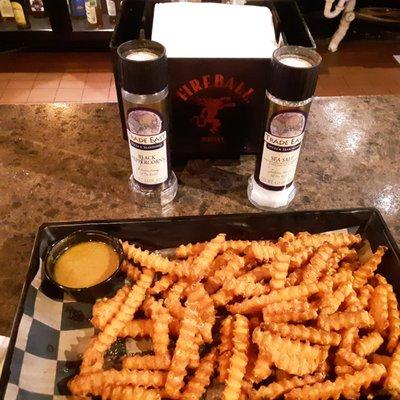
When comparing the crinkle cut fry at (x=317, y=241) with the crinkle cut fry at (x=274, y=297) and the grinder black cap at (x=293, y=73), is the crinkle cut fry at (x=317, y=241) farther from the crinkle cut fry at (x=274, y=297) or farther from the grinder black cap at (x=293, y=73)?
the grinder black cap at (x=293, y=73)

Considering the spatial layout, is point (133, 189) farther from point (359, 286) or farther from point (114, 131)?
point (359, 286)

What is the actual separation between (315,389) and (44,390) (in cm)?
67

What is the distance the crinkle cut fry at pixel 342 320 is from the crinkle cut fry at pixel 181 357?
33cm

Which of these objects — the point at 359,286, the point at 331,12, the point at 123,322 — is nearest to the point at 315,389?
the point at 359,286

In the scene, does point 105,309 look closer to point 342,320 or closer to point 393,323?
point 342,320

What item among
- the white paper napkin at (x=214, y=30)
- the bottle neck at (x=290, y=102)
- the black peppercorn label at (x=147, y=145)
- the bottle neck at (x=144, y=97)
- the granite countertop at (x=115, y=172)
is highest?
the white paper napkin at (x=214, y=30)

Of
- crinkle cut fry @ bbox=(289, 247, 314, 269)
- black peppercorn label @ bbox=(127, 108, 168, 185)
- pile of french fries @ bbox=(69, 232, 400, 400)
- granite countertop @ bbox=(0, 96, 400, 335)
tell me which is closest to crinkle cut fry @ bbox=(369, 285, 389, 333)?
pile of french fries @ bbox=(69, 232, 400, 400)

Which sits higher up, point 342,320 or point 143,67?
point 143,67

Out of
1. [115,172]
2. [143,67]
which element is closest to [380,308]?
[143,67]

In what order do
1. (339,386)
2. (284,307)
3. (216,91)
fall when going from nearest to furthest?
(339,386) < (284,307) < (216,91)

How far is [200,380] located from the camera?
41.7 inches

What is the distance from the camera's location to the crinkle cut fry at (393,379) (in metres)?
1.03

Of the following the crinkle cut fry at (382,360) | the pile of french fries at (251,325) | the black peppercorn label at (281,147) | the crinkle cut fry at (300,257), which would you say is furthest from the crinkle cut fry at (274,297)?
the black peppercorn label at (281,147)

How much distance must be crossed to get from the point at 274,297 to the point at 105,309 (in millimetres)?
455
